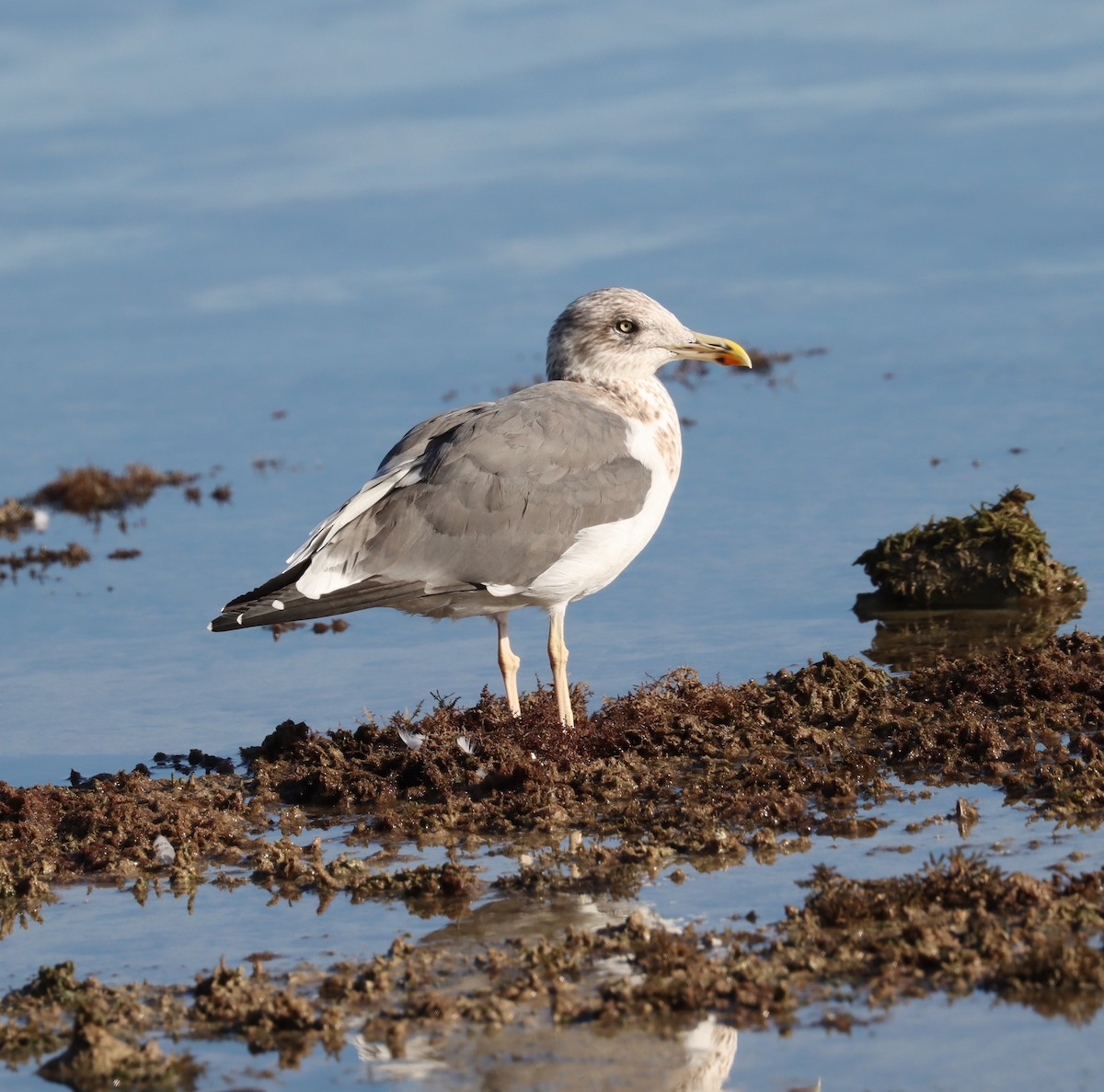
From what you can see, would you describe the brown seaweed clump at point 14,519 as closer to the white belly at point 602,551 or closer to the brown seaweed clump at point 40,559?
the brown seaweed clump at point 40,559

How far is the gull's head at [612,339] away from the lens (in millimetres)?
9078

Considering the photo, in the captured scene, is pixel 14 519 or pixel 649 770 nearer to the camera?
pixel 649 770

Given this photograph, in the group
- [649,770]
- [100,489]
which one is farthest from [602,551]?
[100,489]

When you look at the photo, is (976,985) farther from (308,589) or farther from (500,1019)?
(308,589)

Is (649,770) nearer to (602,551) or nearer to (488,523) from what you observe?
(602,551)

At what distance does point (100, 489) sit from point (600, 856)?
352 inches

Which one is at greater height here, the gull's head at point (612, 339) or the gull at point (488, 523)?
the gull's head at point (612, 339)

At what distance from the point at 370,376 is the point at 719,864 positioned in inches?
445

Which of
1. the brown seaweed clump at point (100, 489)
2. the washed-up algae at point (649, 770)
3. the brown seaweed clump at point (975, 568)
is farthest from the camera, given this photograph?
the brown seaweed clump at point (100, 489)

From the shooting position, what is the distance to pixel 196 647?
10758mm

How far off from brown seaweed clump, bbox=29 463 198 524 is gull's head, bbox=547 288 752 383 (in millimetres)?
6225

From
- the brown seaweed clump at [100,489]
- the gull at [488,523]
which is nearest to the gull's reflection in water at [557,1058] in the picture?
the gull at [488,523]

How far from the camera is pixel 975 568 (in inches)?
407

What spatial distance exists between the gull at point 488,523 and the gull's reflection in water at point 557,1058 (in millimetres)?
3088
